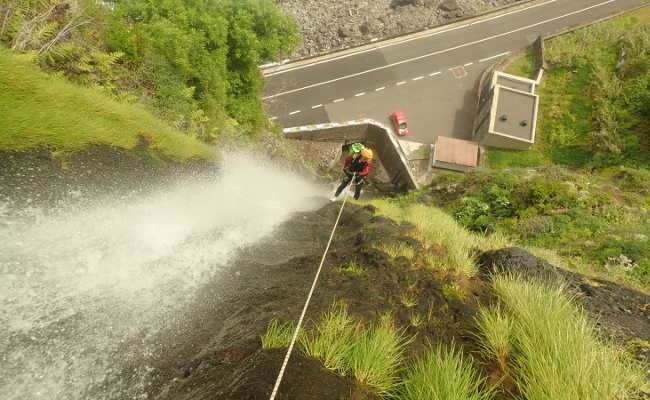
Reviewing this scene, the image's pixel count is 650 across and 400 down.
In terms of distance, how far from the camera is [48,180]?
665 cm

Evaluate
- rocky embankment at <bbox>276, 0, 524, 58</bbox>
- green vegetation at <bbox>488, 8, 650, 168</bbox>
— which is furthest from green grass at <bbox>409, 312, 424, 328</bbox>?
rocky embankment at <bbox>276, 0, 524, 58</bbox>

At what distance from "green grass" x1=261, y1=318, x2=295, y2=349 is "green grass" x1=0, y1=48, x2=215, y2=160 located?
256 inches

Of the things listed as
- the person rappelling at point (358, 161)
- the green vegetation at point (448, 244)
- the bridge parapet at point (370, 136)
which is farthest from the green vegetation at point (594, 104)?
the green vegetation at point (448, 244)

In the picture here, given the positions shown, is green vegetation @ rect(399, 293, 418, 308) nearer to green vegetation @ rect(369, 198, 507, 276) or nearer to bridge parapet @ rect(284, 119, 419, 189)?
green vegetation @ rect(369, 198, 507, 276)

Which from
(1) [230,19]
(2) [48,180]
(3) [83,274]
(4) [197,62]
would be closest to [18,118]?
(2) [48,180]

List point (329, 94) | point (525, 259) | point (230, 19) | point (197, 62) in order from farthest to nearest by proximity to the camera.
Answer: point (329, 94)
point (230, 19)
point (197, 62)
point (525, 259)

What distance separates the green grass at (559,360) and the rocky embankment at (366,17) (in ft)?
98.6

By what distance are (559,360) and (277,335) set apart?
3.54m

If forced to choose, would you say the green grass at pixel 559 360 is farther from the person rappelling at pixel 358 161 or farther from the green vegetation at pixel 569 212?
the person rappelling at pixel 358 161

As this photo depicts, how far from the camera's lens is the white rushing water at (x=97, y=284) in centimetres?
432

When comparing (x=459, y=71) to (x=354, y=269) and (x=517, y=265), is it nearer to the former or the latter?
(x=517, y=265)

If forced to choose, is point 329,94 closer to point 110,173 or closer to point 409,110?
point 409,110

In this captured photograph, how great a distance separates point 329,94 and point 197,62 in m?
15.8

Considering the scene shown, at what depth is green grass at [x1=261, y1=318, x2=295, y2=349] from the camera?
14.3ft
